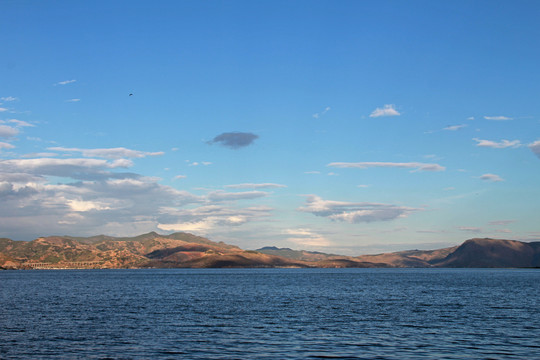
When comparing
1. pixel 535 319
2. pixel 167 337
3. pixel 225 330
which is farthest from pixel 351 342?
pixel 535 319

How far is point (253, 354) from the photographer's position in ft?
169

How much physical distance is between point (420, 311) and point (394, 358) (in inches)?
1872

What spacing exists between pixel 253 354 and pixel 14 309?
237ft

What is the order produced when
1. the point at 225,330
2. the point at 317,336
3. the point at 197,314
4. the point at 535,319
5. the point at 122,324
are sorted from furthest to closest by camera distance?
1. the point at 197,314
2. the point at 535,319
3. the point at 122,324
4. the point at 225,330
5. the point at 317,336

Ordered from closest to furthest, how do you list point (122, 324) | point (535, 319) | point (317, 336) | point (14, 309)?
point (317, 336), point (122, 324), point (535, 319), point (14, 309)

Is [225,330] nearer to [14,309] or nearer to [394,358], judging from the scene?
[394,358]

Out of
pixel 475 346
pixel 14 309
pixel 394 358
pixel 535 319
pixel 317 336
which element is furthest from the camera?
pixel 14 309

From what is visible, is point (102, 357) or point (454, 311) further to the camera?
point (454, 311)

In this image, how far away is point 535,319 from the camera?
81.8 m

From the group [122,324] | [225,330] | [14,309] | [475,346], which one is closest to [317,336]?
[225,330]

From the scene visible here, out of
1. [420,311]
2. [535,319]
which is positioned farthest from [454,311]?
[535,319]

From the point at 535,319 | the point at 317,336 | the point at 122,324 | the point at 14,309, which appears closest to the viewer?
the point at 317,336

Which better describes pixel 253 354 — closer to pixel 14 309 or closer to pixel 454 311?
pixel 454 311

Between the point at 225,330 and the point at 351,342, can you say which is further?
the point at 225,330
